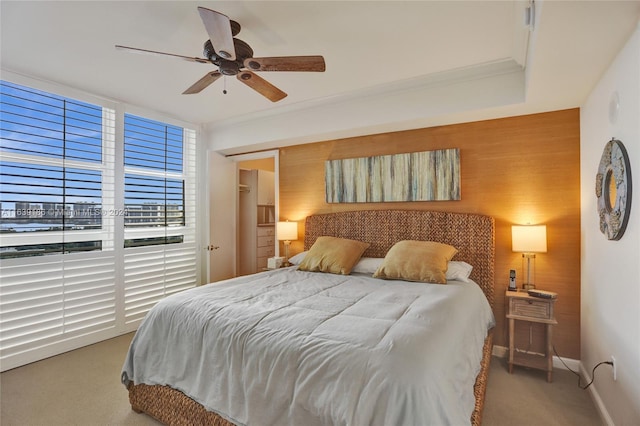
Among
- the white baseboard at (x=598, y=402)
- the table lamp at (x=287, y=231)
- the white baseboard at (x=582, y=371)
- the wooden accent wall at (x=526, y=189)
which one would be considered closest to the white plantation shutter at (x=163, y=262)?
the table lamp at (x=287, y=231)

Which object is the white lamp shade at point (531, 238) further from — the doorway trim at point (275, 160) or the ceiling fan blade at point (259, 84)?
the doorway trim at point (275, 160)

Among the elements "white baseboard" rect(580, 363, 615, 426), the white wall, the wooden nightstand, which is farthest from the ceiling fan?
"white baseboard" rect(580, 363, 615, 426)

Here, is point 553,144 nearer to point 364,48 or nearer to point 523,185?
point 523,185

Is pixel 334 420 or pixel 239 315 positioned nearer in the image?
pixel 334 420

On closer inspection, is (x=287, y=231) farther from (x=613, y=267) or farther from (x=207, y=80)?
(x=613, y=267)

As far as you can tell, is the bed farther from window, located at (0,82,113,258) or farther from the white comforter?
window, located at (0,82,113,258)

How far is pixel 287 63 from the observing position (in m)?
2.01

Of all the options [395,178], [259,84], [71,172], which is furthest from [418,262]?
[71,172]

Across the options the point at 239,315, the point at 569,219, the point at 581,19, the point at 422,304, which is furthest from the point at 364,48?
the point at 569,219

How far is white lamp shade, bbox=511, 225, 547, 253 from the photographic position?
8.55 feet

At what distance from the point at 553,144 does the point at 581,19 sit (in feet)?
5.14

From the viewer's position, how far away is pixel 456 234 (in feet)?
10.3

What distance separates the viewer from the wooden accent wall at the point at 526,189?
2744 millimetres

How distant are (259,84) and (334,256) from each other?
1746 millimetres
